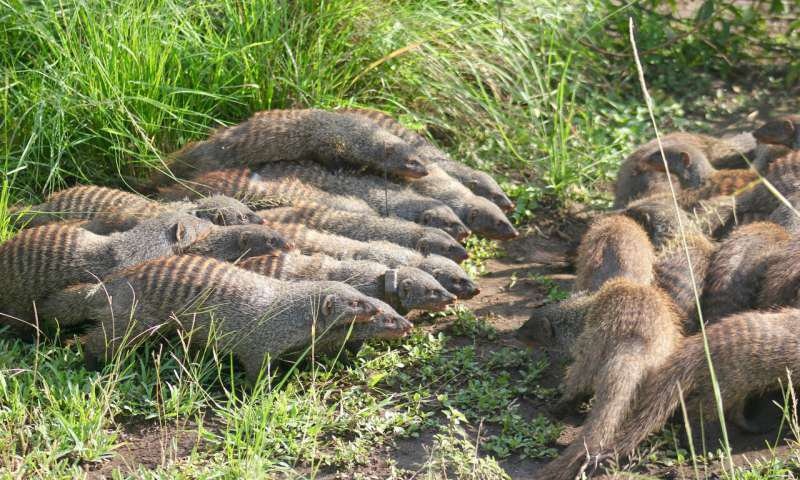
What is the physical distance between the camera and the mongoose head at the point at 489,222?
5266 millimetres

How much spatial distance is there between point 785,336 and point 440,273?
149 cm

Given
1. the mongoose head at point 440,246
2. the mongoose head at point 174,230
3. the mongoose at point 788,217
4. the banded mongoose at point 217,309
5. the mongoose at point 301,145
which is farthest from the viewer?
the mongoose at point 301,145

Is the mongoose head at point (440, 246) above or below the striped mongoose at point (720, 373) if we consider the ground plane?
below

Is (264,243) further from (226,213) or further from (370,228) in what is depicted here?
(370,228)

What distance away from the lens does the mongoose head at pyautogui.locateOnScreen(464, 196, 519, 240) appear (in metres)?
A: 5.27

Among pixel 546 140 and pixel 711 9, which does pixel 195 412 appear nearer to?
pixel 546 140

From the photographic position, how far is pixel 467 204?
5.32m

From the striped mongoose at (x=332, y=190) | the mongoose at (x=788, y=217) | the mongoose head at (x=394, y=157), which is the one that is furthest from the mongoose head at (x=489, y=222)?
the mongoose at (x=788, y=217)

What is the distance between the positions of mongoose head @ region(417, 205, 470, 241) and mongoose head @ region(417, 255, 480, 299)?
0.53m

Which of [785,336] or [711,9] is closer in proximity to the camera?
[785,336]

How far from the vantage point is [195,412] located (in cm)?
384

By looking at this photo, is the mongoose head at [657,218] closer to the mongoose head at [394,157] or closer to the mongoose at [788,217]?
the mongoose at [788,217]

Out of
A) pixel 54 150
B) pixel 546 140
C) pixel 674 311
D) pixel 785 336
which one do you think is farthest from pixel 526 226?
pixel 54 150

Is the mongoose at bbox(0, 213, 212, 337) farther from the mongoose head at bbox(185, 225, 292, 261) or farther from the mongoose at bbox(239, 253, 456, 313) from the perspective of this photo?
the mongoose at bbox(239, 253, 456, 313)
